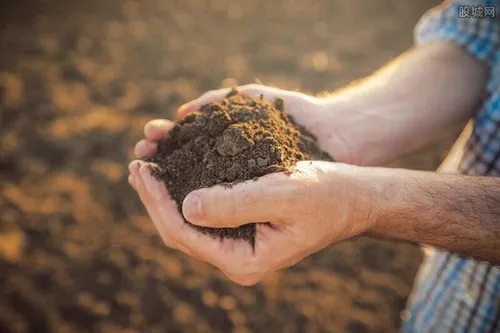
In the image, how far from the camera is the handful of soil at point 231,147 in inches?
56.2

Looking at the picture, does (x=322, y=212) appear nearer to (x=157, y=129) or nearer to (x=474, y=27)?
(x=157, y=129)

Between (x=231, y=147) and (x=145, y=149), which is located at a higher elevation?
(x=231, y=147)

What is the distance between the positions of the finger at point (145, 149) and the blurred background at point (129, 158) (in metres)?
1.22

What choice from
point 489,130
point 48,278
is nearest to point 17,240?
point 48,278

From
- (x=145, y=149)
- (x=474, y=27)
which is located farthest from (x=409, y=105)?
(x=145, y=149)

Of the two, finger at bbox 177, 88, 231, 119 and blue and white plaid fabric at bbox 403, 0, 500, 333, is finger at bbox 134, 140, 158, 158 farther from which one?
blue and white plaid fabric at bbox 403, 0, 500, 333

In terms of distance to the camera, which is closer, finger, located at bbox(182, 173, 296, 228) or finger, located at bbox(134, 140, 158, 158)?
A: finger, located at bbox(182, 173, 296, 228)

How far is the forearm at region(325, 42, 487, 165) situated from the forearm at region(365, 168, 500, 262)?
0.36 meters

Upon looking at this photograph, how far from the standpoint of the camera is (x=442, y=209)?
1371mm

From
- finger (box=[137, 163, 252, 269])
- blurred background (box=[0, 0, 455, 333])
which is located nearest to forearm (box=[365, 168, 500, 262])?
finger (box=[137, 163, 252, 269])

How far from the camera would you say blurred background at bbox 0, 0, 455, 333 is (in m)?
2.54

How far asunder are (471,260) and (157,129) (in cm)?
143

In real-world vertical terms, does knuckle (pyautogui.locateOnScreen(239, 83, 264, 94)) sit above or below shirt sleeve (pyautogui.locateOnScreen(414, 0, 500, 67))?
below

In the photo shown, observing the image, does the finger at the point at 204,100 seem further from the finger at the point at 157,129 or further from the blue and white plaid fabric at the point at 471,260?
the blue and white plaid fabric at the point at 471,260
